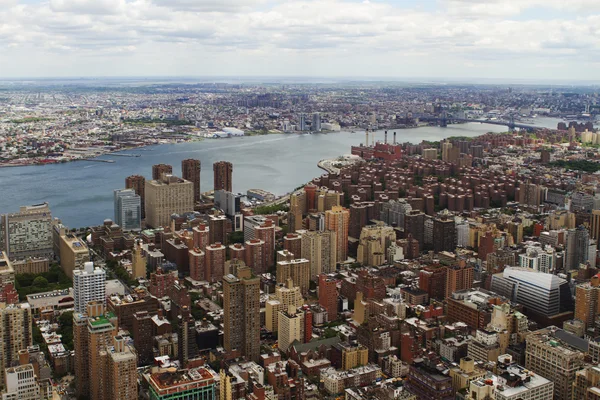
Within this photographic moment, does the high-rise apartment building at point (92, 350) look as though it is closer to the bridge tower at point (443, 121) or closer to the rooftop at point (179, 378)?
the rooftop at point (179, 378)

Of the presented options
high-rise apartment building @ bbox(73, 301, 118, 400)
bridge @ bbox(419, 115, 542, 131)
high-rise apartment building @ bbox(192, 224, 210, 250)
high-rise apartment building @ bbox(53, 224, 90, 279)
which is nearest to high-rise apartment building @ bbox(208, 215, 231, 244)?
high-rise apartment building @ bbox(192, 224, 210, 250)

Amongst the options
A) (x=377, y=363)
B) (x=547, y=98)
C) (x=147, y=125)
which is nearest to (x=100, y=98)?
(x=147, y=125)

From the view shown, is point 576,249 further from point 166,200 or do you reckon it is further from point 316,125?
point 316,125

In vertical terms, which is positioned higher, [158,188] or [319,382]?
[158,188]

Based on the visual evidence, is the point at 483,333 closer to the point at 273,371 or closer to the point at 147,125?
the point at 273,371

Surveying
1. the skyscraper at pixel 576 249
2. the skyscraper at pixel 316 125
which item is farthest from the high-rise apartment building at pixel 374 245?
the skyscraper at pixel 316 125

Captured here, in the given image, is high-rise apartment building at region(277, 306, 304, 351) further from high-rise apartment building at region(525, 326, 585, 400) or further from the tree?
the tree
